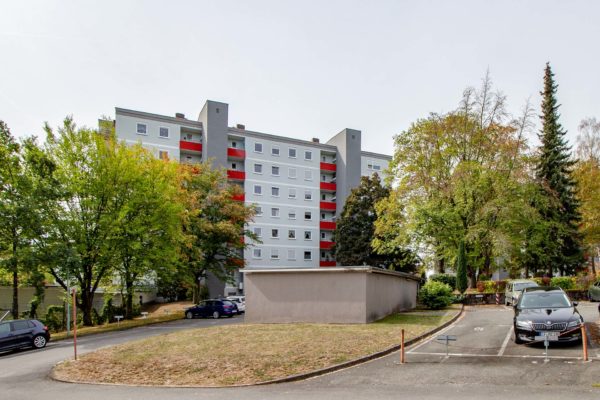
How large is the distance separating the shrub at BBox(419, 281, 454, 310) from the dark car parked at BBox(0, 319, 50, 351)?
63.5 ft

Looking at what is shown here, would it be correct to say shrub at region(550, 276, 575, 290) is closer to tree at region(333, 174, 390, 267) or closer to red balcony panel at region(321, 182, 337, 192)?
tree at region(333, 174, 390, 267)

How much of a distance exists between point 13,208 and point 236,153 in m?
32.2

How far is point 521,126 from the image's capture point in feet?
122

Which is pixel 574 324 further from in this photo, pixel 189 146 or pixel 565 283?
pixel 189 146

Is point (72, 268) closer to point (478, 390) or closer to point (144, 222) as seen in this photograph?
point (144, 222)

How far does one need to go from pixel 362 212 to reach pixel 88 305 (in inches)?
1091

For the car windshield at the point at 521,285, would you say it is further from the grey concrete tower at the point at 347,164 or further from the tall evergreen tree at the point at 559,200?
the grey concrete tower at the point at 347,164

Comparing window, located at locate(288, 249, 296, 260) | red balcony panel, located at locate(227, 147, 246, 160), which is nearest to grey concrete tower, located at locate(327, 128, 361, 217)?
window, located at locate(288, 249, 296, 260)

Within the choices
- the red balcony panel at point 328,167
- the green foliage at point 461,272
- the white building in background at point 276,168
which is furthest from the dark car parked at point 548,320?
the red balcony panel at point 328,167

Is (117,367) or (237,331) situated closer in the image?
(117,367)

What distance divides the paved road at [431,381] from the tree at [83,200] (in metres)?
16.8

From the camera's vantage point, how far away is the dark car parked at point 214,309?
35469mm

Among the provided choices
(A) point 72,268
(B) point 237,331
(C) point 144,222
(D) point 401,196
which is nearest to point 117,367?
(B) point 237,331

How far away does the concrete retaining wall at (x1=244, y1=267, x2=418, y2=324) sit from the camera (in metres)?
21.4
